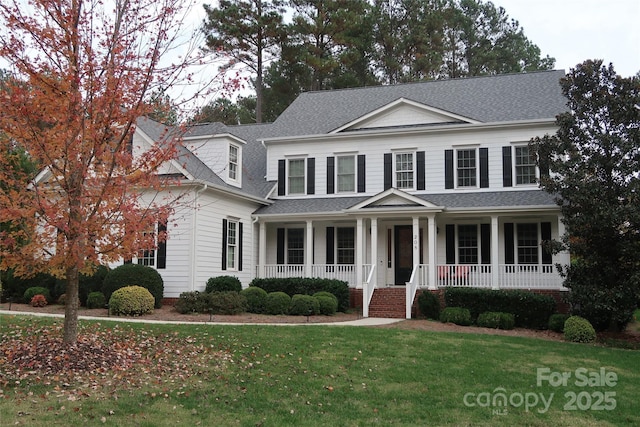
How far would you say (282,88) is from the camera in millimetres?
40188

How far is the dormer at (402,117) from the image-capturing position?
2205 cm

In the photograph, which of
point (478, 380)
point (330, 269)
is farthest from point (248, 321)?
point (478, 380)

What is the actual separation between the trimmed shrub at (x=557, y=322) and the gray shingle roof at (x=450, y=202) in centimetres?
389

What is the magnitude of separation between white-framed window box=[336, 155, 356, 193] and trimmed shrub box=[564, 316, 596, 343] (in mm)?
9855

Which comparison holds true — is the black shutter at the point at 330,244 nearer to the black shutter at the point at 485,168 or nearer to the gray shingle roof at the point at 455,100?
the gray shingle roof at the point at 455,100

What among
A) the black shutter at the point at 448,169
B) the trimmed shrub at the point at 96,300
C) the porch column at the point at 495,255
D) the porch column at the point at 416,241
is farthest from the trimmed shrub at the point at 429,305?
the trimmed shrub at the point at 96,300

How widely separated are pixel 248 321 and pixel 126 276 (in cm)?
424

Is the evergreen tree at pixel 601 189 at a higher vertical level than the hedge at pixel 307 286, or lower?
higher

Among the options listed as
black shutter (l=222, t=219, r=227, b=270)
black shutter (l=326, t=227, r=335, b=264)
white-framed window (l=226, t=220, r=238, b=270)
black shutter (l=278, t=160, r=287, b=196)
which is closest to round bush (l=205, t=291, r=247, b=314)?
black shutter (l=222, t=219, r=227, b=270)

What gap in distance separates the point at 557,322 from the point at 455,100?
1024 cm

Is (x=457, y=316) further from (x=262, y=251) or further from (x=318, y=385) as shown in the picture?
(x=318, y=385)

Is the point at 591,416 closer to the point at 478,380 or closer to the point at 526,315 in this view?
the point at 478,380

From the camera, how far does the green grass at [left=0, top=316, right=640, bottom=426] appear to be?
304 inches

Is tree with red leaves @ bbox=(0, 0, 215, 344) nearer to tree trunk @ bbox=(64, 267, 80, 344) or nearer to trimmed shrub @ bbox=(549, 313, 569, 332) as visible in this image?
tree trunk @ bbox=(64, 267, 80, 344)
